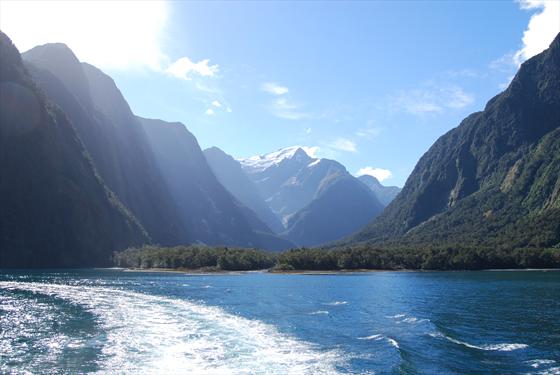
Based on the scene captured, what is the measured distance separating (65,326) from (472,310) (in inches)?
1929

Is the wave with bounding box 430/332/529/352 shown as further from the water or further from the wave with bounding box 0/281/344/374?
the wave with bounding box 0/281/344/374

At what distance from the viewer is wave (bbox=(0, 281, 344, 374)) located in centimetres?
3500

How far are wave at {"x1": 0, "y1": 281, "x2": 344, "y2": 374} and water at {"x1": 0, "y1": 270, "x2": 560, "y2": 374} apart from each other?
0.09 meters

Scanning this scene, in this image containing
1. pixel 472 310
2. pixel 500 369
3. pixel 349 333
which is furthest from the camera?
pixel 472 310

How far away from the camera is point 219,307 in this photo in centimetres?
6994

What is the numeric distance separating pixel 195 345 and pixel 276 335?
29.4 ft

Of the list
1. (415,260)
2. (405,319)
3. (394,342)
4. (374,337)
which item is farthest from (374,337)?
(415,260)

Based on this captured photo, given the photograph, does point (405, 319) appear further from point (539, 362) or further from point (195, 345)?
point (195, 345)

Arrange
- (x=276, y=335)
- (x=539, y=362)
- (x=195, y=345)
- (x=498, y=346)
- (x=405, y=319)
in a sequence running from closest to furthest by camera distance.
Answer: (x=539, y=362), (x=195, y=345), (x=498, y=346), (x=276, y=335), (x=405, y=319)

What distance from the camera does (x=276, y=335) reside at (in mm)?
47812

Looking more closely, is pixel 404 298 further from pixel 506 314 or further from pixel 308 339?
pixel 308 339

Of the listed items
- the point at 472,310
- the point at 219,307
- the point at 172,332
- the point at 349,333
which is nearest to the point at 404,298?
the point at 472,310

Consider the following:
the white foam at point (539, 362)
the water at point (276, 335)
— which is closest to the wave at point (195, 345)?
the water at point (276, 335)

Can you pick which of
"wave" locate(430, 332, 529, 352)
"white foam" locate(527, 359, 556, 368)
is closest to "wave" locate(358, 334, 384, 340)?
"wave" locate(430, 332, 529, 352)
